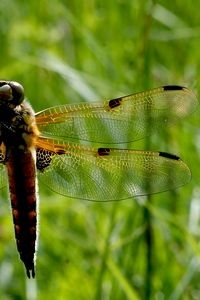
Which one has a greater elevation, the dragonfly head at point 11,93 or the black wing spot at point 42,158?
the dragonfly head at point 11,93

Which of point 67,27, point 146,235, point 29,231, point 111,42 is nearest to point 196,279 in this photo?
point 146,235

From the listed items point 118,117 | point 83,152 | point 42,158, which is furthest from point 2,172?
point 118,117

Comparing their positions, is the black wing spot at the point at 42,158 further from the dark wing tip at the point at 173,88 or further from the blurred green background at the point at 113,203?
the dark wing tip at the point at 173,88

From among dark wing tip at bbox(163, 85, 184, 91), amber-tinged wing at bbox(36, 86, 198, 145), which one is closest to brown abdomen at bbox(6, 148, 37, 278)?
amber-tinged wing at bbox(36, 86, 198, 145)

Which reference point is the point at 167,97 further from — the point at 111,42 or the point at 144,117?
the point at 111,42

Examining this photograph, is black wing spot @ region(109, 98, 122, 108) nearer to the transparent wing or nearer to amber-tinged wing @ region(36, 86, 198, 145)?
amber-tinged wing @ region(36, 86, 198, 145)

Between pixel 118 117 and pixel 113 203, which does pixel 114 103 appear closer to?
pixel 118 117

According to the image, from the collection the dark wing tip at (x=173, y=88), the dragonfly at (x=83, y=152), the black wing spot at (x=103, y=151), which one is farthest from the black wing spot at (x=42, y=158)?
the dark wing tip at (x=173, y=88)
